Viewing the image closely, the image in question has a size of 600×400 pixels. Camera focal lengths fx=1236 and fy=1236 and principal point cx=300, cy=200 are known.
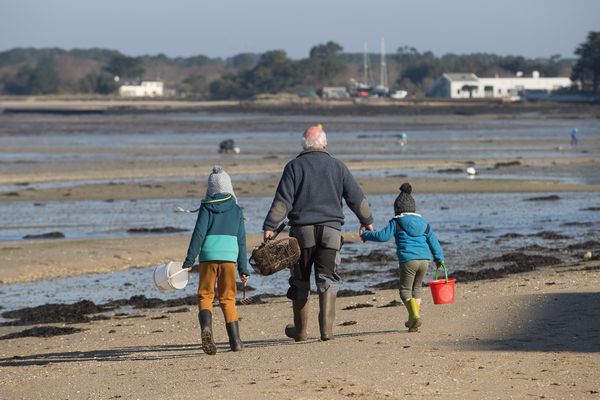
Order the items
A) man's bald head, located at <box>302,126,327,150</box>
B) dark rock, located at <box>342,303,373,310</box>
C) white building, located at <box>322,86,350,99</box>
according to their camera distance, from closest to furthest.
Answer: man's bald head, located at <box>302,126,327,150</box>
dark rock, located at <box>342,303,373,310</box>
white building, located at <box>322,86,350,99</box>

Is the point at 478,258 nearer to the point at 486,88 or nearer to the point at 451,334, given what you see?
the point at 451,334

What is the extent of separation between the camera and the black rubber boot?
10.0 m

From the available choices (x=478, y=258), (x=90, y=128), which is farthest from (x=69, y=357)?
(x=90, y=128)

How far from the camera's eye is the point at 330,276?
10289 millimetres

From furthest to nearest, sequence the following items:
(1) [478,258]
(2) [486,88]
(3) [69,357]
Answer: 1. (2) [486,88]
2. (1) [478,258]
3. (3) [69,357]

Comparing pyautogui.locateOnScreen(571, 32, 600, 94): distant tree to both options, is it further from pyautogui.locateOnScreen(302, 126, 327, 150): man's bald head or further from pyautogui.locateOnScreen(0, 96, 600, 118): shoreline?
pyautogui.locateOnScreen(302, 126, 327, 150): man's bald head

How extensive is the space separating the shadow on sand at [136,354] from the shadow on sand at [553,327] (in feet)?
3.95

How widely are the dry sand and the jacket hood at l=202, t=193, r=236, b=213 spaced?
121cm

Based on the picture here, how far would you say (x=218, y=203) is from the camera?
10102 mm

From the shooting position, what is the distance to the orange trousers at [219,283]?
10.1 m

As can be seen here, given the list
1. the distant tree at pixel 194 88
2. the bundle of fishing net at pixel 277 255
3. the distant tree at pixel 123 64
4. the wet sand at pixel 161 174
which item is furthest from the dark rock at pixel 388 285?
the distant tree at pixel 123 64

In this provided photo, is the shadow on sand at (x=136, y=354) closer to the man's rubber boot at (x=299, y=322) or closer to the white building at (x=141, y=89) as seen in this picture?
the man's rubber boot at (x=299, y=322)

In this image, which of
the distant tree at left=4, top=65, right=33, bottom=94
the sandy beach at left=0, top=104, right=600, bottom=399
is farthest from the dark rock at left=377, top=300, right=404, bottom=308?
the distant tree at left=4, top=65, right=33, bottom=94

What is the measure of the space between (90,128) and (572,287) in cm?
6389
